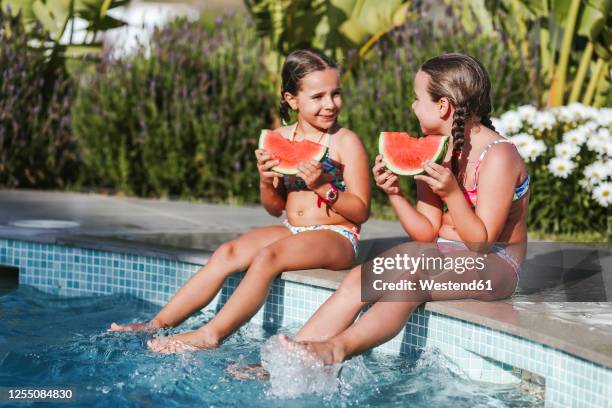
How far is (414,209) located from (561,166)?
10.9 feet

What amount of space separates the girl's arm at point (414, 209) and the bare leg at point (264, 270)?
55 cm

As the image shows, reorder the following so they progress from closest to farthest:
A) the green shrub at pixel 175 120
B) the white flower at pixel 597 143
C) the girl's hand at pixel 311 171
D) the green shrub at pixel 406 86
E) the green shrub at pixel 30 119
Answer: the girl's hand at pixel 311 171 < the white flower at pixel 597 143 < the green shrub at pixel 406 86 < the green shrub at pixel 175 120 < the green shrub at pixel 30 119

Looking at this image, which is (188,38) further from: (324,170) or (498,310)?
(498,310)

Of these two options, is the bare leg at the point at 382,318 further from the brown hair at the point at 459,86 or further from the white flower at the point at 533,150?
the white flower at the point at 533,150

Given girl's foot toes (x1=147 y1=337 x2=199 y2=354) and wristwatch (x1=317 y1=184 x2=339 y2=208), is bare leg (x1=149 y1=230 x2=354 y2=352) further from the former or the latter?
wristwatch (x1=317 y1=184 x2=339 y2=208)

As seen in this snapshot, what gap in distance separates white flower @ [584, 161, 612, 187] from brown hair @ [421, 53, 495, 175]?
3247 millimetres

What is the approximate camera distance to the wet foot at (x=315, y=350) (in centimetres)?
358

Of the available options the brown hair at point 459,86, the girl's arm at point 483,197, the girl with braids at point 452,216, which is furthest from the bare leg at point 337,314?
the brown hair at point 459,86

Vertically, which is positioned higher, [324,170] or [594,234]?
[324,170]

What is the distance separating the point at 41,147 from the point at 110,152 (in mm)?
883

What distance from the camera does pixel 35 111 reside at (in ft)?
30.9

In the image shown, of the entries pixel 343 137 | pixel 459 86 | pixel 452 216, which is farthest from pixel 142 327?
pixel 459 86

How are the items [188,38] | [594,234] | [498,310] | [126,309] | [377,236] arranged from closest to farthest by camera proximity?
[498,310] < [126,309] < [377,236] < [594,234] < [188,38]

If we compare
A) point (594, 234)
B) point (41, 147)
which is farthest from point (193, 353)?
point (41, 147)
